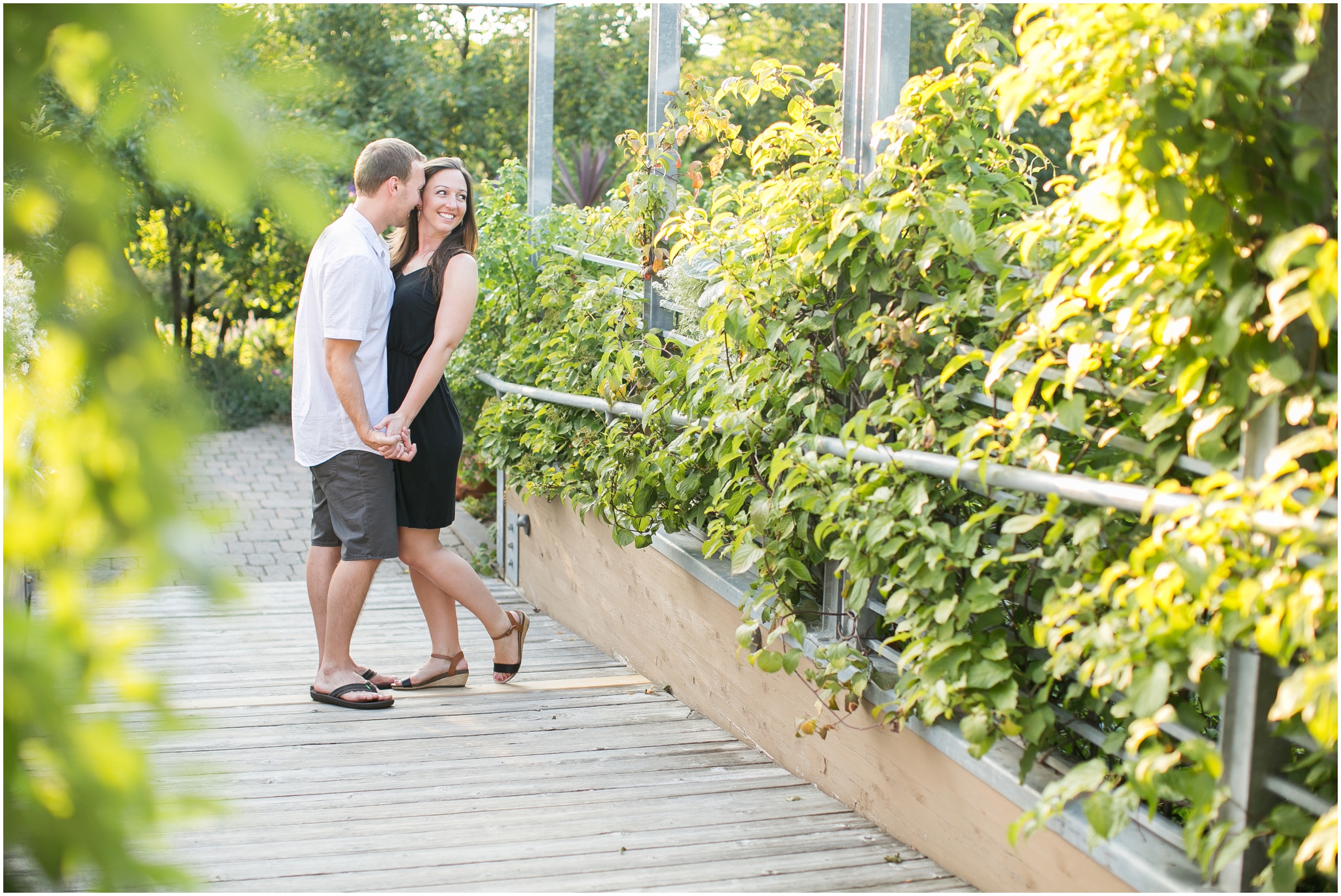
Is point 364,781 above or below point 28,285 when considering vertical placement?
below

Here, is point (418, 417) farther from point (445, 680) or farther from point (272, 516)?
point (272, 516)

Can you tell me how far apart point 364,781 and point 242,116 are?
234 centimetres

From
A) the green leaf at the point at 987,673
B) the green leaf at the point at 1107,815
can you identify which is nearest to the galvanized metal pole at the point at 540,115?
the green leaf at the point at 987,673

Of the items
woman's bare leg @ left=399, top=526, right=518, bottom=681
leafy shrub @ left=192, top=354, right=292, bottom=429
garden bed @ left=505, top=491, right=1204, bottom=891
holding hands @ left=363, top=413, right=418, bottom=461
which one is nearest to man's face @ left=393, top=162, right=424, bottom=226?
holding hands @ left=363, top=413, right=418, bottom=461

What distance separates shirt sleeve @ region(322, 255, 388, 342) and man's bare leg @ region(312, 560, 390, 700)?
27.2 inches

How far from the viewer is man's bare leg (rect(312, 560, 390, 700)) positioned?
11.9ft

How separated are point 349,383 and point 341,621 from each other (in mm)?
721

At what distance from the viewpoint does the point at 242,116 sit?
100cm

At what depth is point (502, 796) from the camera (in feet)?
9.67

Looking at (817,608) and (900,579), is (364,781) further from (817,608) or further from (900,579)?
(900,579)

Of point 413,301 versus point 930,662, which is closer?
point 930,662

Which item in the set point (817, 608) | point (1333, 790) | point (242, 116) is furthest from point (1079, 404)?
point (242, 116)

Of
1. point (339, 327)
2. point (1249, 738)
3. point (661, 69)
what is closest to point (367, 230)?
point (339, 327)

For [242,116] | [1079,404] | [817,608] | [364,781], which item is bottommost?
[364,781]
